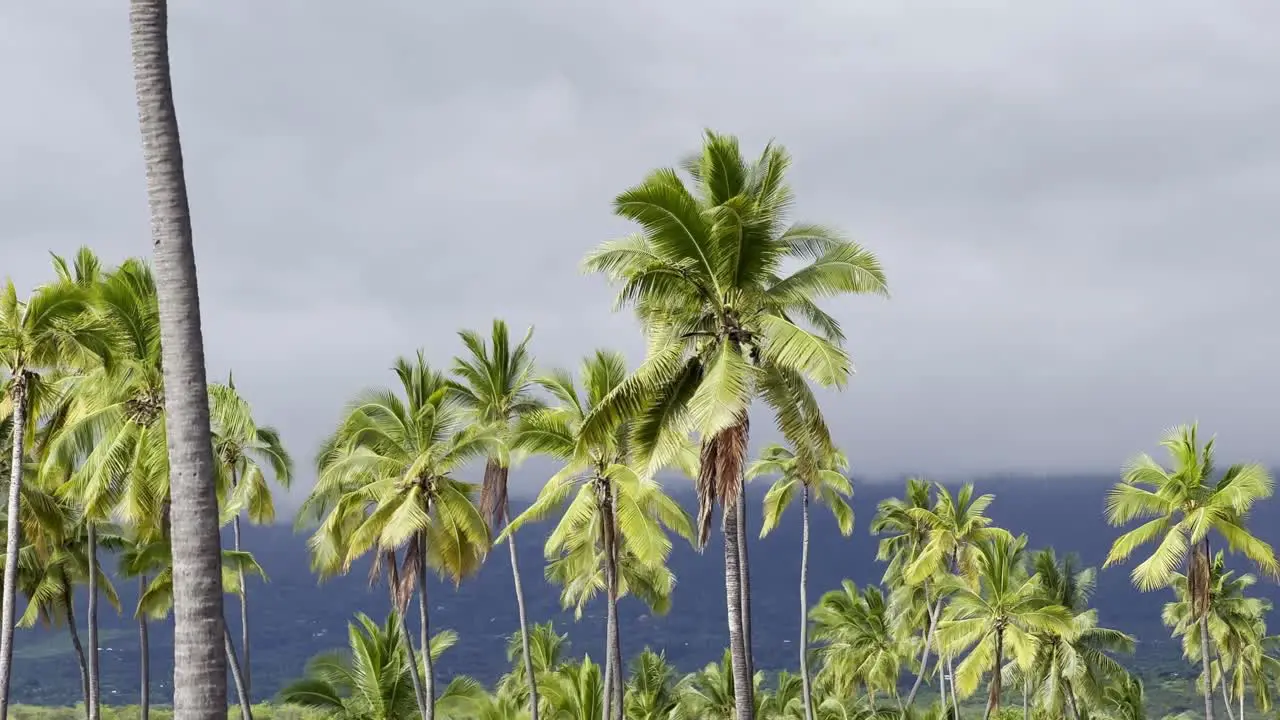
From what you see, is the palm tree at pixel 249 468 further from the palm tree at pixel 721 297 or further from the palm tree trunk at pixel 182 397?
A: the palm tree trunk at pixel 182 397

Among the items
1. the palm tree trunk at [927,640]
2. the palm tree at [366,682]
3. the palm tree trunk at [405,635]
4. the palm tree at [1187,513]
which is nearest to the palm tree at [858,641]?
the palm tree trunk at [927,640]

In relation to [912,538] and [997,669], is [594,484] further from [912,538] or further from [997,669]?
[912,538]

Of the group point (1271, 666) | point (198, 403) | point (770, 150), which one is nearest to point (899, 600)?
point (1271, 666)

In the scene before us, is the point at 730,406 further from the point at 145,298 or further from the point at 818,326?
the point at 145,298

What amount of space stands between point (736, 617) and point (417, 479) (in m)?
12.8

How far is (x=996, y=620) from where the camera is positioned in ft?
150

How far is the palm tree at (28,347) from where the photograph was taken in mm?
25562

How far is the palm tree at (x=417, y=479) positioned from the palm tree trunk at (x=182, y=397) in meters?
22.5

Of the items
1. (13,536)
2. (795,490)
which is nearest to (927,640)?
(795,490)

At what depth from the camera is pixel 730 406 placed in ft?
65.5

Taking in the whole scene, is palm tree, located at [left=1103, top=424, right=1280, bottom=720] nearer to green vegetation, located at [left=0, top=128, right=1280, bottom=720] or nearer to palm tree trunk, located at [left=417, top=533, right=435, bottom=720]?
green vegetation, located at [left=0, top=128, right=1280, bottom=720]

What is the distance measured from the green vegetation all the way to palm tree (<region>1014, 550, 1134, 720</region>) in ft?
0.40

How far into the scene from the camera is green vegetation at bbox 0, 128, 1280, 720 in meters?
21.5

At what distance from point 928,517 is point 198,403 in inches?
1851
